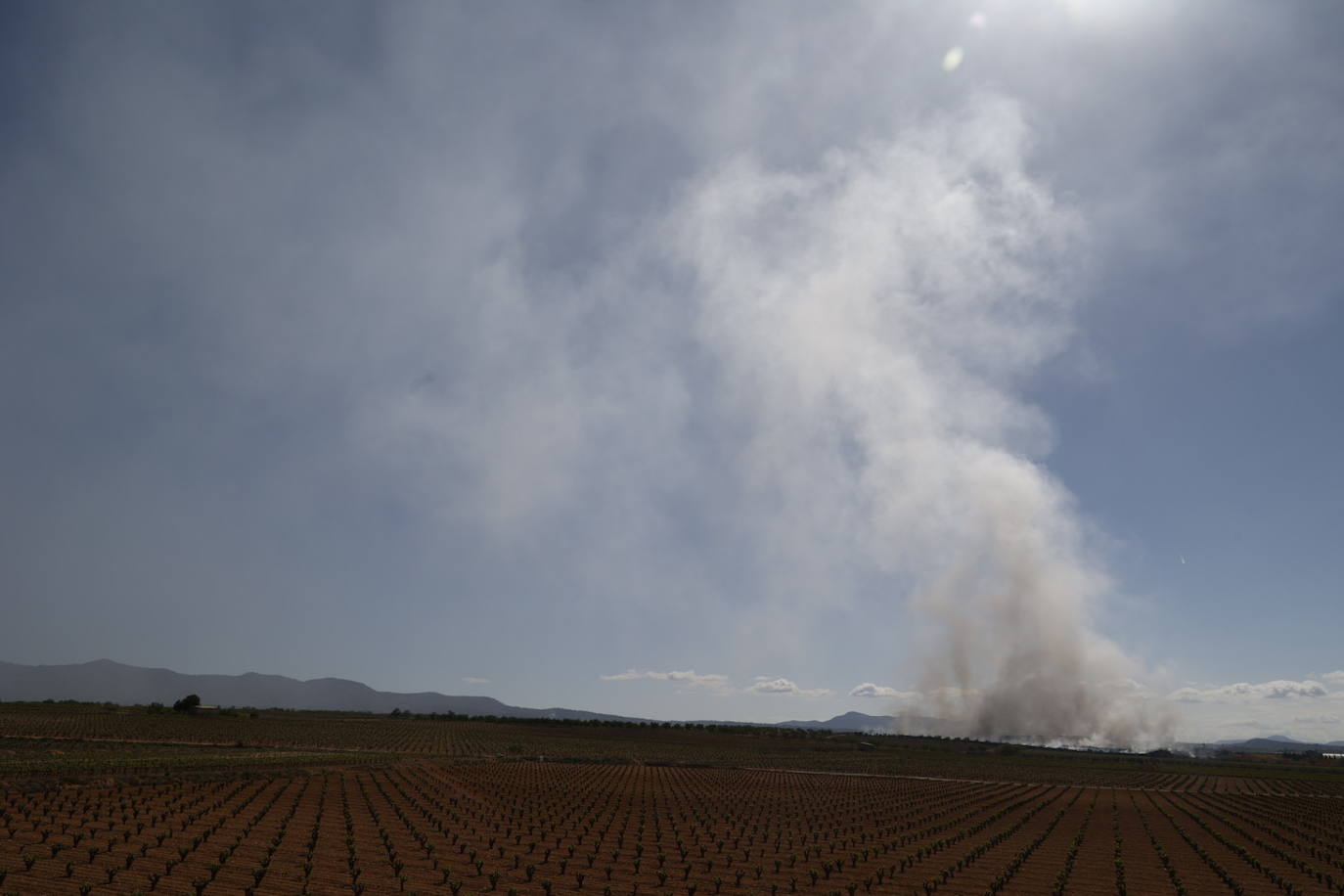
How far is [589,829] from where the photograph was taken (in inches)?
1741

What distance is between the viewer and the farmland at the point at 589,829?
30688mm

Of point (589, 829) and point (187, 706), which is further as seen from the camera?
point (187, 706)

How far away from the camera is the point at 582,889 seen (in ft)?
98.0

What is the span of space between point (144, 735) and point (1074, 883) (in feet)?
375

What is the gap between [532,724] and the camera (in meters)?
188

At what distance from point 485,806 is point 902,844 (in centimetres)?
2585

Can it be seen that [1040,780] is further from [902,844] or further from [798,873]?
[798,873]

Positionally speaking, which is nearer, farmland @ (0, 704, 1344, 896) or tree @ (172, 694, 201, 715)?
farmland @ (0, 704, 1344, 896)

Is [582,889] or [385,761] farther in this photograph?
[385,761]

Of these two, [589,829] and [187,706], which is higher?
[589,829]

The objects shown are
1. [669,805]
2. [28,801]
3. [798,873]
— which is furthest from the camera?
[669,805]

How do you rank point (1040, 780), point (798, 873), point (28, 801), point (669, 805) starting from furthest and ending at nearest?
point (1040, 780) → point (669, 805) → point (28, 801) → point (798, 873)

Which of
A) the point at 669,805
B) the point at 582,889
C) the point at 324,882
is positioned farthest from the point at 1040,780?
the point at 324,882

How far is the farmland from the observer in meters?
30.7
